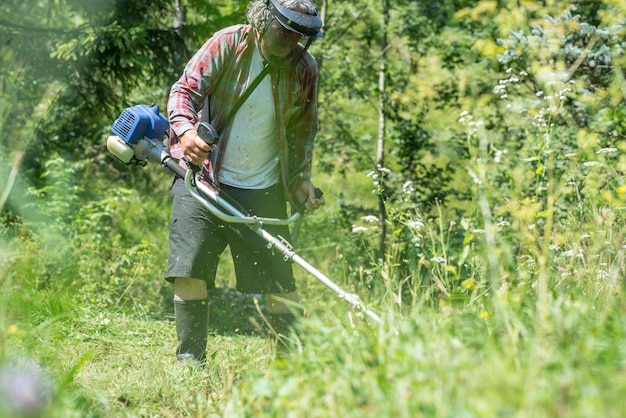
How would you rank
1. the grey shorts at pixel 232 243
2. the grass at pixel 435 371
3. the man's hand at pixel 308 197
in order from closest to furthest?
the grass at pixel 435 371, the grey shorts at pixel 232 243, the man's hand at pixel 308 197

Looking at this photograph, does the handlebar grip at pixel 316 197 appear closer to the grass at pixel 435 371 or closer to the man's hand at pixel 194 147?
the man's hand at pixel 194 147

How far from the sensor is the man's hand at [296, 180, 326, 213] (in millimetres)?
4113

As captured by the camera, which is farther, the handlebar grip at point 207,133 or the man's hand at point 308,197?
the man's hand at point 308,197

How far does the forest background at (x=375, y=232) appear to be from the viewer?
225 cm

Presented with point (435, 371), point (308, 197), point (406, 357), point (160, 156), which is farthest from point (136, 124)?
point (435, 371)

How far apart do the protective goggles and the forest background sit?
33.3 inches

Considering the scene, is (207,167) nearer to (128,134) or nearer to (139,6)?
(128,134)

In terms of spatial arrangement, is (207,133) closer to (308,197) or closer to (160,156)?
(160,156)

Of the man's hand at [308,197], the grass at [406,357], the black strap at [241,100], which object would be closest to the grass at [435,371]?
the grass at [406,357]

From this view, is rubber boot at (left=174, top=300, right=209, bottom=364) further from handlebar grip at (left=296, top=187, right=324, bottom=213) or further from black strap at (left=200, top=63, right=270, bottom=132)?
black strap at (left=200, top=63, right=270, bottom=132)

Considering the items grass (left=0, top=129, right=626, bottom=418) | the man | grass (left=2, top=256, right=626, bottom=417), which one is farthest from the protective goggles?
grass (left=2, top=256, right=626, bottom=417)

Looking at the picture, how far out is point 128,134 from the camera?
3994 mm

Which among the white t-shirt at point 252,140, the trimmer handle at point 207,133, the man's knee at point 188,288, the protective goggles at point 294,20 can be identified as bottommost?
the man's knee at point 188,288

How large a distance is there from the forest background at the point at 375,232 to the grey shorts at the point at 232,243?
1.13 feet
